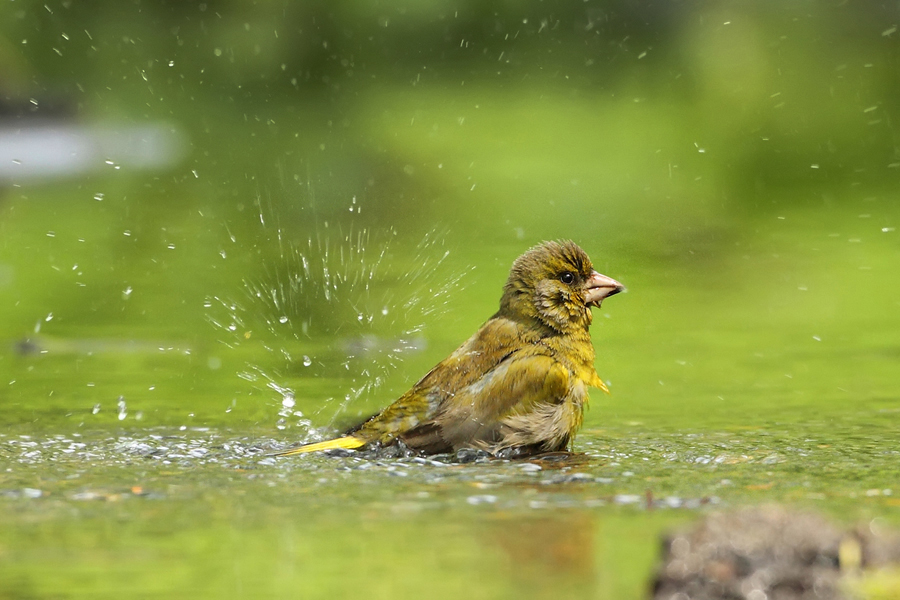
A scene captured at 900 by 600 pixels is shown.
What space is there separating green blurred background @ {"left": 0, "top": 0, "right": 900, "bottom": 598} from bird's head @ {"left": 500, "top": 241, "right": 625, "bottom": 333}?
1.83 feet

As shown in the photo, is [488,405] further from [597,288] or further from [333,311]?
[333,311]

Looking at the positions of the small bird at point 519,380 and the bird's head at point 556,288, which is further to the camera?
the bird's head at point 556,288

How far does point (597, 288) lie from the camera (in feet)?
22.7

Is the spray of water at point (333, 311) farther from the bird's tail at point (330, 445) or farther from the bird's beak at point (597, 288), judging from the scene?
the bird's beak at point (597, 288)

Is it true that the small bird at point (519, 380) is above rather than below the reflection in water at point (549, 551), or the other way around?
above

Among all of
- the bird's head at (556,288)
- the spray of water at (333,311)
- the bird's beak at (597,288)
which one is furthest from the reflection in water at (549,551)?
the spray of water at (333,311)

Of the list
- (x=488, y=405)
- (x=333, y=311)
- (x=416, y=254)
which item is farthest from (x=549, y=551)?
(x=416, y=254)

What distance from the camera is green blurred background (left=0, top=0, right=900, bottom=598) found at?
16.1 ft

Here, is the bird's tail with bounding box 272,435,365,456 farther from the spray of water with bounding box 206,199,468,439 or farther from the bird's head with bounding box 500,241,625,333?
the bird's head with bounding box 500,241,625,333

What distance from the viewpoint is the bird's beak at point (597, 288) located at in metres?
6.91

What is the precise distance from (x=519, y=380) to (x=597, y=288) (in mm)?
674

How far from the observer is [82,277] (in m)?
11.8

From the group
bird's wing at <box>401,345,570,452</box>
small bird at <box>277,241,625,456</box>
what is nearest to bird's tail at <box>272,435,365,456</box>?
small bird at <box>277,241,625,456</box>

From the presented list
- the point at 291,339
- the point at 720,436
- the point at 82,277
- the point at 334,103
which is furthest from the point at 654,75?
the point at 720,436
